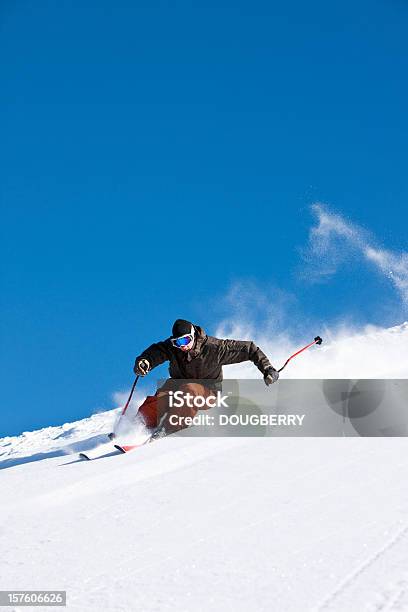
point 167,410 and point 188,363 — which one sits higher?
point 188,363

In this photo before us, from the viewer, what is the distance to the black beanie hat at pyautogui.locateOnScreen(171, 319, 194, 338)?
620 cm

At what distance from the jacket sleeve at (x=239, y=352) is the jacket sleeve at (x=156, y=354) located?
0.50 m

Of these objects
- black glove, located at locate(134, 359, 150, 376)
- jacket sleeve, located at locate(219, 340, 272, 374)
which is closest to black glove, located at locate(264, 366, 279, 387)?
jacket sleeve, located at locate(219, 340, 272, 374)

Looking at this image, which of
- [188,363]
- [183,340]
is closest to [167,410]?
[188,363]

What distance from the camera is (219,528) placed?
3369mm

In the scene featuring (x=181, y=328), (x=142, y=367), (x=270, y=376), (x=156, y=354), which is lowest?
(x=270, y=376)

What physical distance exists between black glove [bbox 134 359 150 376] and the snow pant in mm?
243

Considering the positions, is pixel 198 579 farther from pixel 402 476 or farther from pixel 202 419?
pixel 202 419

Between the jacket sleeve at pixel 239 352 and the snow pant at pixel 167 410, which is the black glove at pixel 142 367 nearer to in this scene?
the snow pant at pixel 167 410

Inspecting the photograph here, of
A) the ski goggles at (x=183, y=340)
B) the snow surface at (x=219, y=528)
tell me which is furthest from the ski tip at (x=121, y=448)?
the ski goggles at (x=183, y=340)

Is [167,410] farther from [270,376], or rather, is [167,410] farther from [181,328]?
[270,376]

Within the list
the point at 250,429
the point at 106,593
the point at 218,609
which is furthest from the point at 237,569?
the point at 250,429

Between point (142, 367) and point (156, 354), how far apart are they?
0.18 meters

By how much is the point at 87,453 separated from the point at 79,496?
159 centimetres
